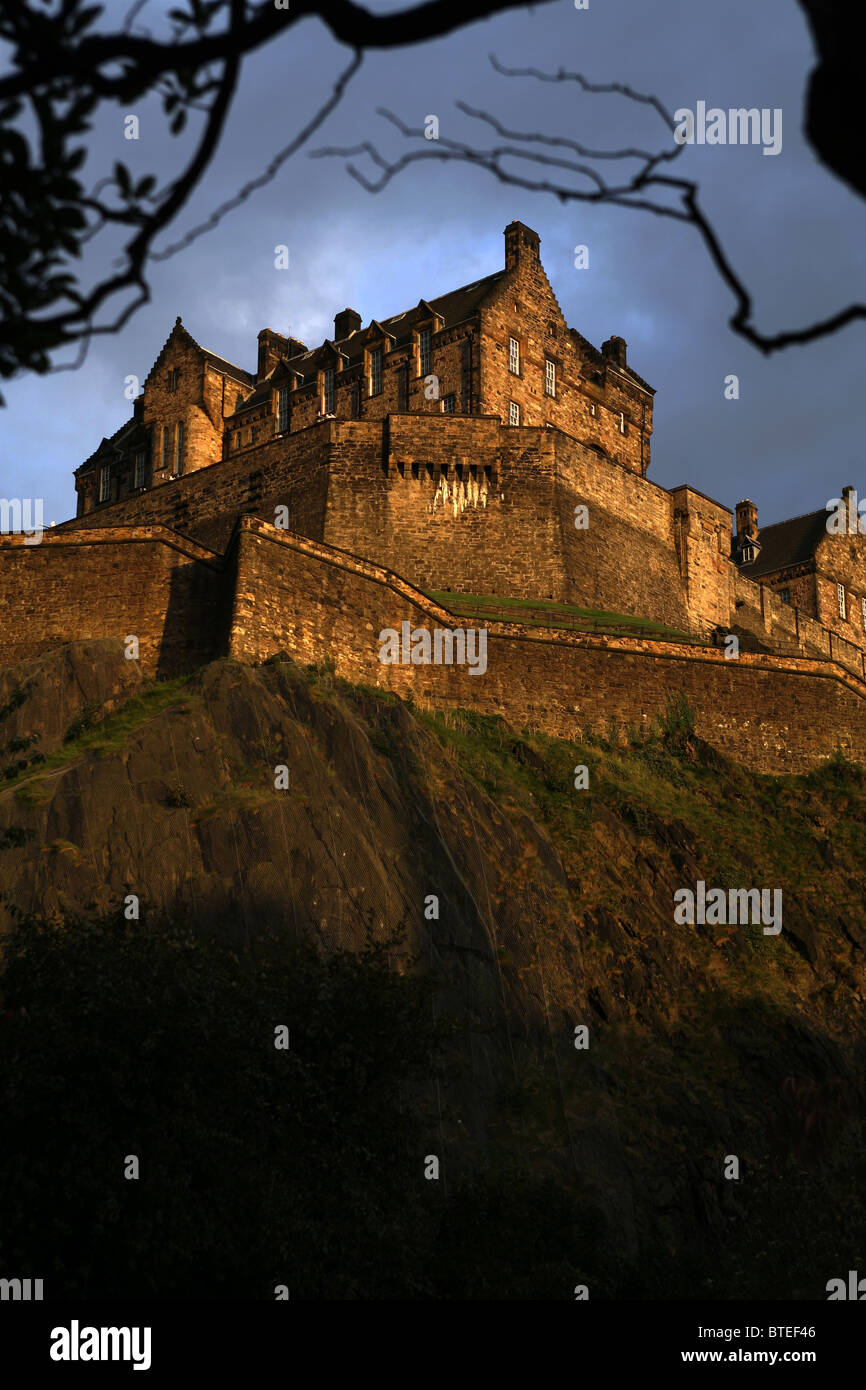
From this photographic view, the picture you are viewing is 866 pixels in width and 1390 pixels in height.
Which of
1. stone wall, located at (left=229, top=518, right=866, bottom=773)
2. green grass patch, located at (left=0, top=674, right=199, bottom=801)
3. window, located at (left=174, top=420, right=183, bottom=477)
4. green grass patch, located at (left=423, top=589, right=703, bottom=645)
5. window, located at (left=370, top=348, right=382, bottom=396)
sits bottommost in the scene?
green grass patch, located at (left=0, top=674, right=199, bottom=801)

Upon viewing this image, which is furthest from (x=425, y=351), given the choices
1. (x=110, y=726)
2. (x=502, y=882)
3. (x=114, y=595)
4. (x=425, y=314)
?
(x=502, y=882)

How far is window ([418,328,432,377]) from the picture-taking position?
5803 cm

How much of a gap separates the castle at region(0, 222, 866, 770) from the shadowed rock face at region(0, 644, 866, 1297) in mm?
2966

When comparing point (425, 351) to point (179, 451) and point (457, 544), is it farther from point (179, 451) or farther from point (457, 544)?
point (179, 451)

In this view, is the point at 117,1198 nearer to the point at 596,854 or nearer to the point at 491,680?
the point at 596,854

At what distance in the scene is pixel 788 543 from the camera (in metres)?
75.6

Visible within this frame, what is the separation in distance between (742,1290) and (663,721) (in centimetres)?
2046

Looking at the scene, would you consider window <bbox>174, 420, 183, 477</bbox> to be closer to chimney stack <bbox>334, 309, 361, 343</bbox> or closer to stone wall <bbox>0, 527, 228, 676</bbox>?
chimney stack <bbox>334, 309, 361, 343</bbox>

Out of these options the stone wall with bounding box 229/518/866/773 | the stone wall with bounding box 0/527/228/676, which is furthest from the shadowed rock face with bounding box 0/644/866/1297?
the stone wall with bounding box 0/527/228/676

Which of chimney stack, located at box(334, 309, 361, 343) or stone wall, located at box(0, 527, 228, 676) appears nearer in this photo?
stone wall, located at box(0, 527, 228, 676)

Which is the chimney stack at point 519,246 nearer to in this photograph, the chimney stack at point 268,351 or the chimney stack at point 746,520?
the chimney stack at point 268,351

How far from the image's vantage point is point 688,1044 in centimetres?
3334
